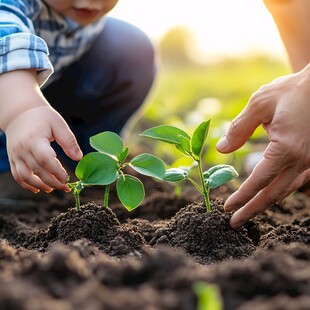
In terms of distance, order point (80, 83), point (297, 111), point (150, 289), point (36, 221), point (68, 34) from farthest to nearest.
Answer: point (80, 83) → point (68, 34) → point (36, 221) → point (297, 111) → point (150, 289)

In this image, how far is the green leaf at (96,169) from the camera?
1.67 meters

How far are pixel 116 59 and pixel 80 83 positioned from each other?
Answer: 0.66 ft

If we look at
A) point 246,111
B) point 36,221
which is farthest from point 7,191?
point 246,111

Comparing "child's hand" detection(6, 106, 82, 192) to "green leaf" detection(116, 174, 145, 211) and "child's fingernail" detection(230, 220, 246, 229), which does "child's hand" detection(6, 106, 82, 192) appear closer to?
"green leaf" detection(116, 174, 145, 211)

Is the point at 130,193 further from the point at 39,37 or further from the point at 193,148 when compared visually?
the point at 39,37

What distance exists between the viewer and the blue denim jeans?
2947mm

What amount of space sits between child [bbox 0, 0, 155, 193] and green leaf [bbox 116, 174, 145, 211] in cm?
14

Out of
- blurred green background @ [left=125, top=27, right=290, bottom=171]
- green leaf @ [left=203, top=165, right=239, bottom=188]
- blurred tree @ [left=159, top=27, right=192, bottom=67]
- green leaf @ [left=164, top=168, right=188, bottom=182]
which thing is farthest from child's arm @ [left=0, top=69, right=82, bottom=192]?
blurred tree @ [left=159, top=27, right=192, bottom=67]

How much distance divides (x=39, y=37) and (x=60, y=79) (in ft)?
2.38

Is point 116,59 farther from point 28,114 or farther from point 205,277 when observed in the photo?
point 205,277

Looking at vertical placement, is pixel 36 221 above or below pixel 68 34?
below

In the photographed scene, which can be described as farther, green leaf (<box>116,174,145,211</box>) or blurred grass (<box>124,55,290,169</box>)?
blurred grass (<box>124,55,290,169</box>)

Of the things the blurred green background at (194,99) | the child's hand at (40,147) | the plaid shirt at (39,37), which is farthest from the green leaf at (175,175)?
the blurred green background at (194,99)

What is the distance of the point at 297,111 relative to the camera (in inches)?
63.8
